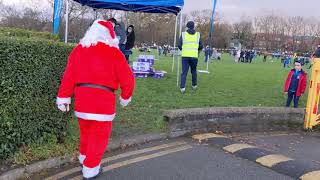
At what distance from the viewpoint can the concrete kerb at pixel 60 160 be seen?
459 centimetres

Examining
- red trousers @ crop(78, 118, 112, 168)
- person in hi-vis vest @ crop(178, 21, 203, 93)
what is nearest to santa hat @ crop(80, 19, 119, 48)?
red trousers @ crop(78, 118, 112, 168)

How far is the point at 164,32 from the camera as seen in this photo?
255ft

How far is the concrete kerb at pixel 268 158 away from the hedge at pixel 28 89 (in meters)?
2.60

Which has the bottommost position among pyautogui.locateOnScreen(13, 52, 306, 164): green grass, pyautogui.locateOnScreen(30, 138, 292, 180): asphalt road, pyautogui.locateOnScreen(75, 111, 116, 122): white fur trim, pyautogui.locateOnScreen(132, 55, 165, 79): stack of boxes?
pyautogui.locateOnScreen(30, 138, 292, 180): asphalt road

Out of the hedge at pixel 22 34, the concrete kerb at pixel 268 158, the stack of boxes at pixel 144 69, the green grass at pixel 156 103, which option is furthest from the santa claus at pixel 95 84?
the stack of boxes at pixel 144 69

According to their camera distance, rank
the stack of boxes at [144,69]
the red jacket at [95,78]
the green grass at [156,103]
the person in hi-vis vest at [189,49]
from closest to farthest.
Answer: the red jacket at [95,78], the green grass at [156,103], the person in hi-vis vest at [189,49], the stack of boxes at [144,69]

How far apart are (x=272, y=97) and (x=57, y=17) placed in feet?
22.8

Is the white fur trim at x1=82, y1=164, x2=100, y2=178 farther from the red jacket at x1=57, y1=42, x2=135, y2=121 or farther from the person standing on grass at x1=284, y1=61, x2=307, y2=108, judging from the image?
Result: the person standing on grass at x1=284, y1=61, x2=307, y2=108

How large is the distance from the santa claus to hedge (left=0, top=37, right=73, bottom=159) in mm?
469

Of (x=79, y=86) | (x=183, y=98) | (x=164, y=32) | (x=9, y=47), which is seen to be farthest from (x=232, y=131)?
(x=164, y=32)

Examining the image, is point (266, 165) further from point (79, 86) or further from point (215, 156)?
point (79, 86)

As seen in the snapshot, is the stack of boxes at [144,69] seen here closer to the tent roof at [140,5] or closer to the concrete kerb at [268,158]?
the tent roof at [140,5]

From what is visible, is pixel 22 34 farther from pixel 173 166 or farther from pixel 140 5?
Result: pixel 140 5

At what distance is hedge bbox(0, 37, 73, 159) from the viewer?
178 inches
